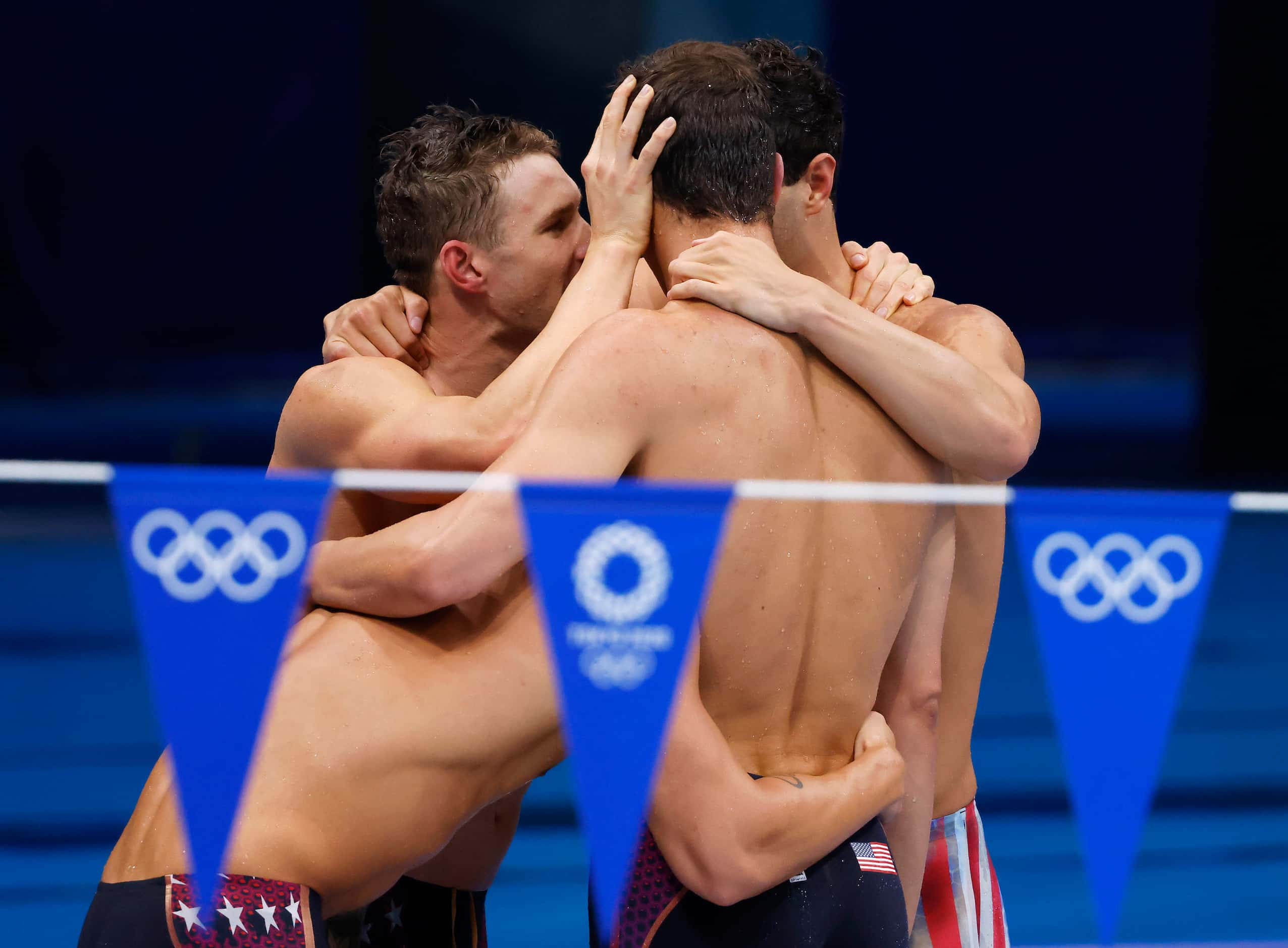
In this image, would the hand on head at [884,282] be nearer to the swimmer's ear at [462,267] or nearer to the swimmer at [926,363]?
the swimmer at [926,363]

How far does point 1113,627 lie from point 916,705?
0.49m

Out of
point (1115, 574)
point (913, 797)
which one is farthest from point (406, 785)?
point (1115, 574)

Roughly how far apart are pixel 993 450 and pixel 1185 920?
122 inches

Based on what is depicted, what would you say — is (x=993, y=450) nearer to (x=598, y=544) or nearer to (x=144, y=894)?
(x=598, y=544)

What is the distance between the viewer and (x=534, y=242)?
2.62 meters

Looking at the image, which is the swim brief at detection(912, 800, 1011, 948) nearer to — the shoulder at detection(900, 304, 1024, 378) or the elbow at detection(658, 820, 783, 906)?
the elbow at detection(658, 820, 783, 906)

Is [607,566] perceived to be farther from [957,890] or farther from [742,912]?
[957,890]

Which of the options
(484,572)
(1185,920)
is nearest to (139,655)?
(1185,920)

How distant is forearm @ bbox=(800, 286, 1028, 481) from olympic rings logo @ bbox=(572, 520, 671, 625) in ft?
1.58

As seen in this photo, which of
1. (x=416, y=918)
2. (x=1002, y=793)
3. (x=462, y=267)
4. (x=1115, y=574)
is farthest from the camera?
(x=1002, y=793)

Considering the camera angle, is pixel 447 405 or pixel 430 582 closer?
pixel 430 582

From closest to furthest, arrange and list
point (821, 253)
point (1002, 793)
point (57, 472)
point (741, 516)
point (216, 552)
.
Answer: point (57, 472) < point (216, 552) < point (741, 516) < point (821, 253) < point (1002, 793)

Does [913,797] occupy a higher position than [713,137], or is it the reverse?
[713,137]

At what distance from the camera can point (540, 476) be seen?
76.5 inches
